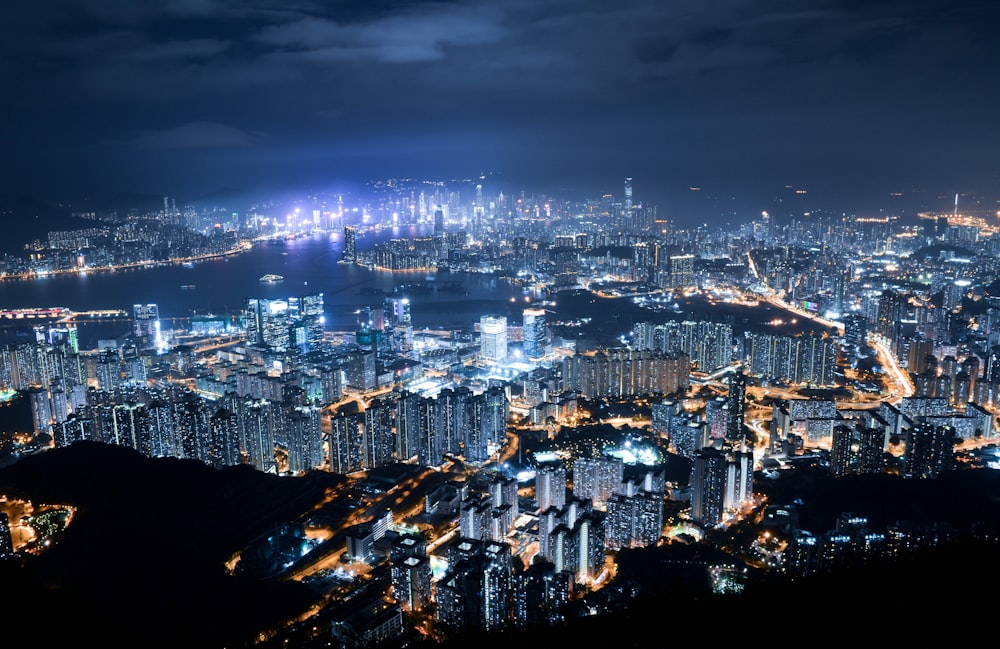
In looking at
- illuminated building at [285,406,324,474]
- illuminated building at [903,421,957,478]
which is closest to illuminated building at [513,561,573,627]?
illuminated building at [285,406,324,474]

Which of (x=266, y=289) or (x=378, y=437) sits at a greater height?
(x=266, y=289)

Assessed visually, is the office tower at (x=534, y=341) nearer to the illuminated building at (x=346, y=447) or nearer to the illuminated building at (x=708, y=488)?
the illuminated building at (x=346, y=447)

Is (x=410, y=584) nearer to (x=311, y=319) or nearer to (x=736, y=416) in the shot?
(x=736, y=416)

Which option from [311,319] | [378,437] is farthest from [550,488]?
[311,319]

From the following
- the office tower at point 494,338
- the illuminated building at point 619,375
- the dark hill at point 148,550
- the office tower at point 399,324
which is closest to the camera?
the dark hill at point 148,550

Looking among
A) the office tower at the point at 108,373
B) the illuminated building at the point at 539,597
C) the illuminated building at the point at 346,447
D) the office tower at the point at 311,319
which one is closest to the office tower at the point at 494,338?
the office tower at the point at 311,319
